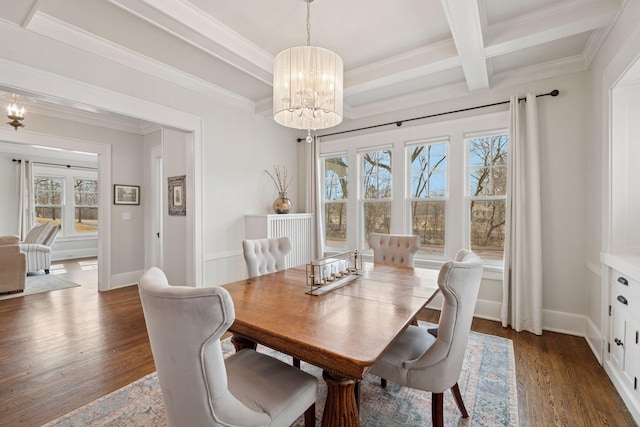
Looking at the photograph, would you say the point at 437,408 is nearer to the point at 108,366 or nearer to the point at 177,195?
the point at 108,366

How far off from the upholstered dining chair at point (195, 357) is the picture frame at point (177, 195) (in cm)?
281

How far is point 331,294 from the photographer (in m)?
1.78

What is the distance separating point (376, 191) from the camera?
13.6 feet

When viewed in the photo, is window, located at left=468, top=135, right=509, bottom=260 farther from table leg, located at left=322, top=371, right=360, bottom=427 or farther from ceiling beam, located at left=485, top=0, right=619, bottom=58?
table leg, located at left=322, top=371, right=360, bottom=427

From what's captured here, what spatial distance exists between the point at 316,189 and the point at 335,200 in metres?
0.35

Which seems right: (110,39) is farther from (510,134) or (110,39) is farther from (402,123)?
(510,134)

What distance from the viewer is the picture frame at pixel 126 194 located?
15.7 feet

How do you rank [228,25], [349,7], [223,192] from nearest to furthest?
[349,7], [228,25], [223,192]

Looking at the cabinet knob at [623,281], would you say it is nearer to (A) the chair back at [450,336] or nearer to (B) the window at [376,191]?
(A) the chair back at [450,336]

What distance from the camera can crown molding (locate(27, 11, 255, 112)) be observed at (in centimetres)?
214

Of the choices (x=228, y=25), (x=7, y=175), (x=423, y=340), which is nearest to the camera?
(x=423, y=340)

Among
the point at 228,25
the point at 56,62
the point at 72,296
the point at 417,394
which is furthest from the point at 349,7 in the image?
the point at 72,296

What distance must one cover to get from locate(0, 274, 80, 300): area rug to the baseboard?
723 mm

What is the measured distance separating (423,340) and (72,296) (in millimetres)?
4885
